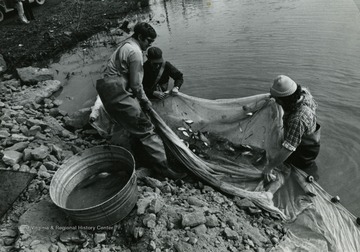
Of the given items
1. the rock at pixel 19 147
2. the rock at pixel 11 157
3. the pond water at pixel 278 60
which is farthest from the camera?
the pond water at pixel 278 60

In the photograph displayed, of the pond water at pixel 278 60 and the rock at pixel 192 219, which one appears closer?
the rock at pixel 192 219

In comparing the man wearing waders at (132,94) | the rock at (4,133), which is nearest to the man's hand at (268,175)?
the man wearing waders at (132,94)

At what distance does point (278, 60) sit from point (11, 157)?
275 inches

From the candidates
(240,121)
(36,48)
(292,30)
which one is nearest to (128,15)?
(36,48)

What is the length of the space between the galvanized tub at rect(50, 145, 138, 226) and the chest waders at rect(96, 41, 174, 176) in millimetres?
390

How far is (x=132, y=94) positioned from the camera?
3775 mm

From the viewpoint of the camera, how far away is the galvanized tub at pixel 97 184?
2.88 meters

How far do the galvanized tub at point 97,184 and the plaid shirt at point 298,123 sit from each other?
198 centimetres

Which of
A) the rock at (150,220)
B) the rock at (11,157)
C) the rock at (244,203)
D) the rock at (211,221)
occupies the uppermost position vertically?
the rock at (11,157)

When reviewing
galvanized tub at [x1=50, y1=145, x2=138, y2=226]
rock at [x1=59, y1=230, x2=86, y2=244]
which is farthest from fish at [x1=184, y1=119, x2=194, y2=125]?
rock at [x1=59, y1=230, x2=86, y2=244]

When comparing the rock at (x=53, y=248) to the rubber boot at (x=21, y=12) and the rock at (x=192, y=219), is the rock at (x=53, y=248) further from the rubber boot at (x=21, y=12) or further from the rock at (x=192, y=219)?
the rubber boot at (x=21, y=12)

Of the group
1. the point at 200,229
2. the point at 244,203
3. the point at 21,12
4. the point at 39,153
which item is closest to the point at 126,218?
the point at 200,229

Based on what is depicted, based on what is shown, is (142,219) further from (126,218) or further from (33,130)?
(33,130)

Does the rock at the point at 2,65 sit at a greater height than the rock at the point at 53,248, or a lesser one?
lesser
